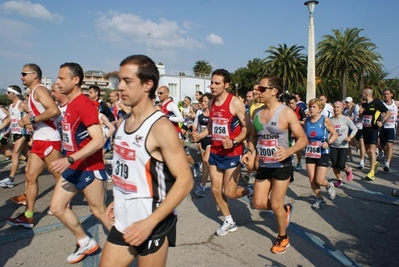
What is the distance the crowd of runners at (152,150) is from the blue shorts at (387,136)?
0.03m

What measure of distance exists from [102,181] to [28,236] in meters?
1.68

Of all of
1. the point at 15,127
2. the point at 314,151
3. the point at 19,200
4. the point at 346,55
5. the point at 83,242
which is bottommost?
the point at 19,200

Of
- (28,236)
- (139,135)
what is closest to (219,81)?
(139,135)

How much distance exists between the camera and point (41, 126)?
16.0ft

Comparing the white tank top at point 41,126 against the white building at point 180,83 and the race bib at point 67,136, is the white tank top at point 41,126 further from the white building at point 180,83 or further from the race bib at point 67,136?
the white building at point 180,83

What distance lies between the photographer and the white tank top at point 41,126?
16.0 feet

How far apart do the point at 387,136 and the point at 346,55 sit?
1195 inches

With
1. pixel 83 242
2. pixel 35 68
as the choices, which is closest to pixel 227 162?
pixel 83 242

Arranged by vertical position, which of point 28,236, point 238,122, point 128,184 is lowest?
point 28,236

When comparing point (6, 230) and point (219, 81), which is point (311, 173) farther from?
point (6, 230)

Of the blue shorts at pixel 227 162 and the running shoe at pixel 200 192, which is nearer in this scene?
the blue shorts at pixel 227 162

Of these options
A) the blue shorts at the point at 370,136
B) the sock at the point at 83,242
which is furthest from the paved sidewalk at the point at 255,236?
the blue shorts at the point at 370,136

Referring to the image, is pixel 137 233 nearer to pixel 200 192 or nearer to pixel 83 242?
pixel 83 242

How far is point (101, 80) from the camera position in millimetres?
131375
